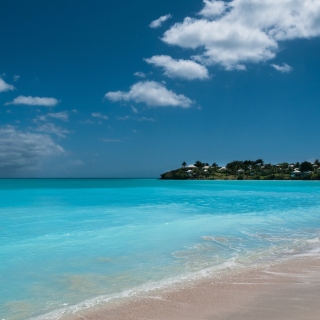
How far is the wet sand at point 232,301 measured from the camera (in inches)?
186

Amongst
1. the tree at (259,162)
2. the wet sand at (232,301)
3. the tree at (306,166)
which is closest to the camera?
the wet sand at (232,301)

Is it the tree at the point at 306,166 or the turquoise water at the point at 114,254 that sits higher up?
the tree at the point at 306,166

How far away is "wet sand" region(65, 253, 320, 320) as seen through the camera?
15.5ft

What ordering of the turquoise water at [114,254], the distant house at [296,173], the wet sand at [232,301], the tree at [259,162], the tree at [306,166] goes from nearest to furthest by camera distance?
1. the wet sand at [232,301]
2. the turquoise water at [114,254]
3. the tree at [306,166]
4. the distant house at [296,173]
5. the tree at [259,162]

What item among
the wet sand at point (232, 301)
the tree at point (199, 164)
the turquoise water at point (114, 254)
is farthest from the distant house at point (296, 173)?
the wet sand at point (232, 301)

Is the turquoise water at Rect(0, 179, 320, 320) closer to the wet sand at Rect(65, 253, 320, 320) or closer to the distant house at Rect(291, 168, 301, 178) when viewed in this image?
the wet sand at Rect(65, 253, 320, 320)

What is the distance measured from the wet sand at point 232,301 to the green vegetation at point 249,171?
134454 mm

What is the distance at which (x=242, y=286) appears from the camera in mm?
6156

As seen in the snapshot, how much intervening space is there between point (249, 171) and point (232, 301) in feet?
512

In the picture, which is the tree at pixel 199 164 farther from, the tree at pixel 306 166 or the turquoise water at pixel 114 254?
the turquoise water at pixel 114 254

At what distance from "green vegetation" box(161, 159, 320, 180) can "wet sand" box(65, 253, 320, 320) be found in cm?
13445

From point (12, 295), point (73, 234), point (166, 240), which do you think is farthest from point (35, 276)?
point (73, 234)

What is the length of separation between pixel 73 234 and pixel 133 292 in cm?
806

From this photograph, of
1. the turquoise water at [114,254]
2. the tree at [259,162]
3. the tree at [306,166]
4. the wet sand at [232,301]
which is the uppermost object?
the tree at [259,162]
